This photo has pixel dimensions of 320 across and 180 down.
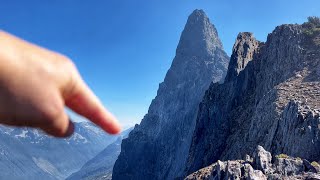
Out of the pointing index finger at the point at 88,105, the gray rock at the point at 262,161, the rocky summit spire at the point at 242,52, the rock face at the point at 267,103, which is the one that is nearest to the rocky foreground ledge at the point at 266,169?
the gray rock at the point at 262,161

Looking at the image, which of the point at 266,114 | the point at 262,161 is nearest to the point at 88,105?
the point at 262,161

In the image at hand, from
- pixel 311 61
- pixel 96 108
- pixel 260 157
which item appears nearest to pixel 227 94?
pixel 311 61

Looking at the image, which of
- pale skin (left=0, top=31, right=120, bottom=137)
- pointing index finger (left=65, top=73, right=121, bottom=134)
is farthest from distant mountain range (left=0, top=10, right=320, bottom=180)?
pale skin (left=0, top=31, right=120, bottom=137)

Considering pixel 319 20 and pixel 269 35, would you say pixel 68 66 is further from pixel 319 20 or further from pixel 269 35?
pixel 319 20

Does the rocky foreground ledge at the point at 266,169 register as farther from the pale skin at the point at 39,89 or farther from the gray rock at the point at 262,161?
the pale skin at the point at 39,89

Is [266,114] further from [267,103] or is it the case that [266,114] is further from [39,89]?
[39,89]
